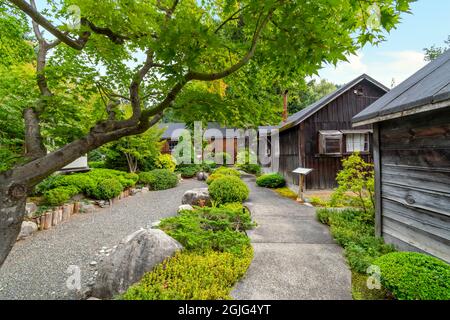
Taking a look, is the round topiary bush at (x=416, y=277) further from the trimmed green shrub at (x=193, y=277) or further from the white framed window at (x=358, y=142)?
the white framed window at (x=358, y=142)

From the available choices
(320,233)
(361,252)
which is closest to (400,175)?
(361,252)

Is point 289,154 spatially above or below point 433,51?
below

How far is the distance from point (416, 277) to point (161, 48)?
374 cm

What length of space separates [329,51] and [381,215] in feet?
12.5

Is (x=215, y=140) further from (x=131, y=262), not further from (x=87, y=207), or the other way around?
(x=131, y=262)

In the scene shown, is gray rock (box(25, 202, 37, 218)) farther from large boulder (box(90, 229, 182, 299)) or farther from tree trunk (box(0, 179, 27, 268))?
tree trunk (box(0, 179, 27, 268))

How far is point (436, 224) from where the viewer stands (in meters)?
2.98

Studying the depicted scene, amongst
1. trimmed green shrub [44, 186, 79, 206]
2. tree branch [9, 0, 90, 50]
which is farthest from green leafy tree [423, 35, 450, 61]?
trimmed green shrub [44, 186, 79, 206]

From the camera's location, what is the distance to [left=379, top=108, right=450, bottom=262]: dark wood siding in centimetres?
288

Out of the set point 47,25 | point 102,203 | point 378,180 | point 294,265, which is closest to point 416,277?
point 294,265

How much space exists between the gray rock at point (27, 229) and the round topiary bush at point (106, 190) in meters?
2.78

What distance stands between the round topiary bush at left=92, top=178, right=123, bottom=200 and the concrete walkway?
6.79 metres

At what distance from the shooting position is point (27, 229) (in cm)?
554
